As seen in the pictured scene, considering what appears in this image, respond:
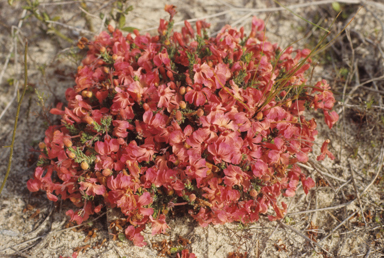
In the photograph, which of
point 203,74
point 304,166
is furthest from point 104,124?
point 304,166

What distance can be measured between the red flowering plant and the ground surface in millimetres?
282

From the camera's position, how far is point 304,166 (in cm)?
316

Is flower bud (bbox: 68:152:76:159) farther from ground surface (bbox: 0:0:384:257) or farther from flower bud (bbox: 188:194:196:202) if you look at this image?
flower bud (bbox: 188:194:196:202)

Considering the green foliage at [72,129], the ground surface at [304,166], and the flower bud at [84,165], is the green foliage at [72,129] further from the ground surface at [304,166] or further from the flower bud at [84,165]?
the ground surface at [304,166]

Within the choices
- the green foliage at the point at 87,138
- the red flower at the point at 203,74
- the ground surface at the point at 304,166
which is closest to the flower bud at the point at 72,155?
the green foliage at the point at 87,138

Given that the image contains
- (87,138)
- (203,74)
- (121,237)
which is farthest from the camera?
(121,237)

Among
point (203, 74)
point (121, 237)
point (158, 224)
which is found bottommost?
point (121, 237)

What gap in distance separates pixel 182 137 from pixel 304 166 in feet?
4.90

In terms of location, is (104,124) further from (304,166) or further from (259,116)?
(304,166)

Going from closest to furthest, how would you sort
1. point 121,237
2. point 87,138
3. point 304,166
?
1. point 87,138
2. point 121,237
3. point 304,166

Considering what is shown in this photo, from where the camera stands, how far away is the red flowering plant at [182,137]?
2.39 metres

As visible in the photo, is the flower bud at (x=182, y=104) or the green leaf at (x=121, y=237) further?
the green leaf at (x=121, y=237)

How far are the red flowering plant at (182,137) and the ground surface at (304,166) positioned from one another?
282mm

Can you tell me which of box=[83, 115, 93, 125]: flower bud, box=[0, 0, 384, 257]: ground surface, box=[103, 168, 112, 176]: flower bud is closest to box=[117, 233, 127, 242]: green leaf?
box=[0, 0, 384, 257]: ground surface
